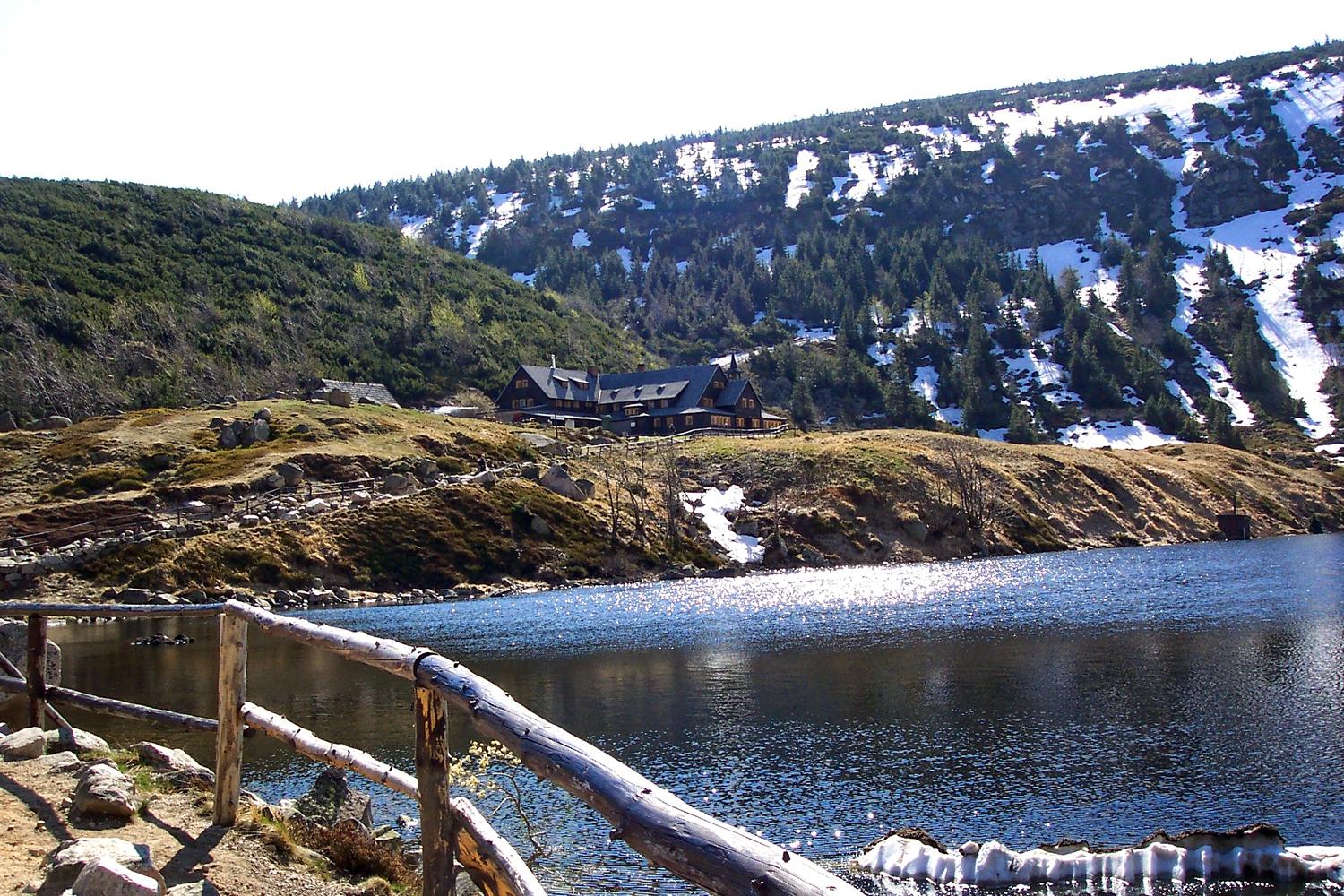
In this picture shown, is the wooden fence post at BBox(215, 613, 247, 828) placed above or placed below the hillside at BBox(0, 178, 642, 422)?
below

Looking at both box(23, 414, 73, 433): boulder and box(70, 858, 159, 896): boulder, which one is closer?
box(70, 858, 159, 896): boulder

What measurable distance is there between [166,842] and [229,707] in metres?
1.25

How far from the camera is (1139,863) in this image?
14492 millimetres

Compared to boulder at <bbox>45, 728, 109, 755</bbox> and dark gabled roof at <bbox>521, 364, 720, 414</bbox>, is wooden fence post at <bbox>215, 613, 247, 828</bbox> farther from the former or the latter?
dark gabled roof at <bbox>521, 364, 720, 414</bbox>

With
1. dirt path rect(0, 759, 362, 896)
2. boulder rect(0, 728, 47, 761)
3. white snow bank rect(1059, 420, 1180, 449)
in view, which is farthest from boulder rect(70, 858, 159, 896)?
white snow bank rect(1059, 420, 1180, 449)

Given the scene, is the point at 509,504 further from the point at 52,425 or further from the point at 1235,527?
the point at 1235,527

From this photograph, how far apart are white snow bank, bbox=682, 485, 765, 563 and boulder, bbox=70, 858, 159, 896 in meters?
76.7

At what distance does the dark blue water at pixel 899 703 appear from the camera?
17.4 m

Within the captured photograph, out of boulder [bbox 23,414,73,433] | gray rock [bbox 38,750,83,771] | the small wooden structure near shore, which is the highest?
boulder [bbox 23,414,73,433]

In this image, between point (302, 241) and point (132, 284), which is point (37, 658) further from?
point (302, 241)

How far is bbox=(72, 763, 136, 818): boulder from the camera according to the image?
969 centimetres

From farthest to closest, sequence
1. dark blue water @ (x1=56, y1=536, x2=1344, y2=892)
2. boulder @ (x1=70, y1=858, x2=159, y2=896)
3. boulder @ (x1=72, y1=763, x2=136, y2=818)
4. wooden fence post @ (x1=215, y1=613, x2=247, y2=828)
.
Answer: dark blue water @ (x1=56, y1=536, x2=1344, y2=892), boulder @ (x1=72, y1=763, x2=136, y2=818), wooden fence post @ (x1=215, y1=613, x2=247, y2=828), boulder @ (x1=70, y1=858, x2=159, y2=896)

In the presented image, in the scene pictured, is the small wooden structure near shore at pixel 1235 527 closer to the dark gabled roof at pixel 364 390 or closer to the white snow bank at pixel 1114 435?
the white snow bank at pixel 1114 435

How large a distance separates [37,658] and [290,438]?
73730 mm
